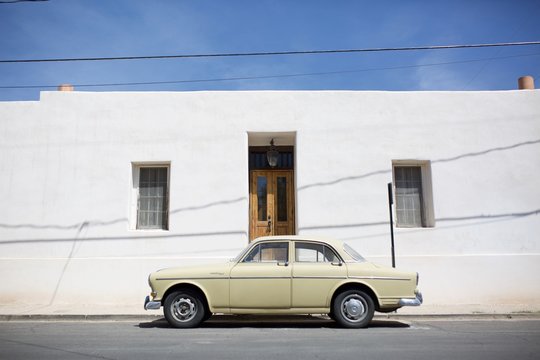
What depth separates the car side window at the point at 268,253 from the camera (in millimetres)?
7730

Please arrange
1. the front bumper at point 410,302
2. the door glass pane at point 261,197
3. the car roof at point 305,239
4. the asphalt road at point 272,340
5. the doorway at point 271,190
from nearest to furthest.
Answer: the asphalt road at point 272,340, the front bumper at point 410,302, the car roof at point 305,239, the doorway at point 271,190, the door glass pane at point 261,197

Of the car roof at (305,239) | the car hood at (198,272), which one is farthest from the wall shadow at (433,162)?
the car hood at (198,272)

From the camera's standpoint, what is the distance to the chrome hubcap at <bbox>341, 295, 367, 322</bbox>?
24.5ft

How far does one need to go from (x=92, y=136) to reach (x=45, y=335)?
17.4ft

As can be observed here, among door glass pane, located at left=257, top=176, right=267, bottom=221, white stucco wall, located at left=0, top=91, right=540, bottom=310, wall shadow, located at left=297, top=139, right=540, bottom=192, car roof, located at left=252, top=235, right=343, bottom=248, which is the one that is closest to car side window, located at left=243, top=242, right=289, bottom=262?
car roof, located at left=252, top=235, right=343, bottom=248

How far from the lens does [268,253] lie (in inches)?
306

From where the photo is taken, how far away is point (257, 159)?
495 inches

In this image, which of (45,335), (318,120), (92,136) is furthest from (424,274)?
(92,136)

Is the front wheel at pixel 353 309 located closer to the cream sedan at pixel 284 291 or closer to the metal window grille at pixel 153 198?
the cream sedan at pixel 284 291

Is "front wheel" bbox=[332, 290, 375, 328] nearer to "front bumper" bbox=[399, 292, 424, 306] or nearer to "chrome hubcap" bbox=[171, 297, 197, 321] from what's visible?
"front bumper" bbox=[399, 292, 424, 306]

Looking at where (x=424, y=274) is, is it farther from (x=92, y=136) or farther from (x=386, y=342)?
(x=92, y=136)

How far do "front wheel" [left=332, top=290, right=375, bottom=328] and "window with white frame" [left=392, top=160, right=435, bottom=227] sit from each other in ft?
13.0

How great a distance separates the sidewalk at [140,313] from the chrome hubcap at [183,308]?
142 cm

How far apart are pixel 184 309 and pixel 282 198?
16.7 ft
